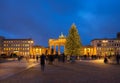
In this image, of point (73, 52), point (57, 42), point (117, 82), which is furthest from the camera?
point (57, 42)

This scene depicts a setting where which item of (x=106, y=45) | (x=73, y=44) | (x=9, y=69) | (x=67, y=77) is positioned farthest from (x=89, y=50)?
(x=67, y=77)

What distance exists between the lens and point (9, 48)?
7087 inches

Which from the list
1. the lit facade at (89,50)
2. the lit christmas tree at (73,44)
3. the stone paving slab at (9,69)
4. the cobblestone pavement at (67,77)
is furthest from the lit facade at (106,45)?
the cobblestone pavement at (67,77)

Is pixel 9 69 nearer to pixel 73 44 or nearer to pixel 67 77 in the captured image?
pixel 67 77

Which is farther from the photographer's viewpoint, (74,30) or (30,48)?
(30,48)

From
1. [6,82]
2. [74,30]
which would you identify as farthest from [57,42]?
[6,82]

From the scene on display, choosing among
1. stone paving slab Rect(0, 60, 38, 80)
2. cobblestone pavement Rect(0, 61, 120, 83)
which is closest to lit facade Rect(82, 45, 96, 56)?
stone paving slab Rect(0, 60, 38, 80)

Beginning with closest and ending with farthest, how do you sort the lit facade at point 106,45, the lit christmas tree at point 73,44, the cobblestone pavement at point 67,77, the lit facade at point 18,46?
the cobblestone pavement at point 67,77 < the lit christmas tree at point 73,44 < the lit facade at point 106,45 < the lit facade at point 18,46

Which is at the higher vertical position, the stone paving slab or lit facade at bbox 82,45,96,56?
lit facade at bbox 82,45,96,56

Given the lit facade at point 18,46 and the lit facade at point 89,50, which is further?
the lit facade at point 18,46

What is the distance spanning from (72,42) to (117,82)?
7431 cm

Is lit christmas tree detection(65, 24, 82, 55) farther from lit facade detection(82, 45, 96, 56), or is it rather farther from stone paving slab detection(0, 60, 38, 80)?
→ lit facade detection(82, 45, 96, 56)

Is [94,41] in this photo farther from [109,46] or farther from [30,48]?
[30,48]

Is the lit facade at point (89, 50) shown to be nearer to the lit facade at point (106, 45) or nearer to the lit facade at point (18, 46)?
the lit facade at point (106, 45)
